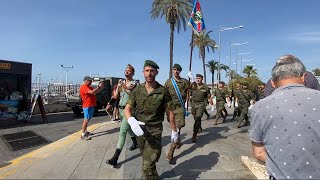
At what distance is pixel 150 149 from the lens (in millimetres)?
4238

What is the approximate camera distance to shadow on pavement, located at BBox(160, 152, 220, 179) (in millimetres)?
5148

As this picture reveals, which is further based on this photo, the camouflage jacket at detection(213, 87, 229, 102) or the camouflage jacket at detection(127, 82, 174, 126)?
the camouflage jacket at detection(213, 87, 229, 102)

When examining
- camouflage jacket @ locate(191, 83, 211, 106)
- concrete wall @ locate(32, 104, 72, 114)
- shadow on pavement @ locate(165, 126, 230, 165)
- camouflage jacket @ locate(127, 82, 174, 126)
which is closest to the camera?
camouflage jacket @ locate(127, 82, 174, 126)

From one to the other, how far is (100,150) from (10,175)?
192 cm

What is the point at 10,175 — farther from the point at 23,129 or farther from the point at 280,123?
the point at 23,129

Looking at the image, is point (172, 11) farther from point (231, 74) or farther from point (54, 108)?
point (231, 74)

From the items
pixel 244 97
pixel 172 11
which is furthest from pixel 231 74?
pixel 244 97

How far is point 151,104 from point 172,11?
2508 cm

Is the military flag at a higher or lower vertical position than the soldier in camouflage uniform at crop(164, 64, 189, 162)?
higher

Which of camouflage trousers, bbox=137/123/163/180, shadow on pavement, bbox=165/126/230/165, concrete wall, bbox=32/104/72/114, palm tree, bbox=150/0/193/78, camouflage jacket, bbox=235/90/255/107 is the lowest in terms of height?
concrete wall, bbox=32/104/72/114

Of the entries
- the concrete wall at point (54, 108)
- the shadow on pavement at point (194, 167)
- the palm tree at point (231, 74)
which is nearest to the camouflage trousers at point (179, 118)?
the shadow on pavement at point (194, 167)

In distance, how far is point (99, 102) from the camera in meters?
19.7

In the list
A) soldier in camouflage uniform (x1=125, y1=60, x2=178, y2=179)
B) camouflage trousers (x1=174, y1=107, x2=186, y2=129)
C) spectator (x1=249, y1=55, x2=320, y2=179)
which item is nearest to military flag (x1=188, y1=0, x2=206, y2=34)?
camouflage trousers (x1=174, y1=107, x2=186, y2=129)

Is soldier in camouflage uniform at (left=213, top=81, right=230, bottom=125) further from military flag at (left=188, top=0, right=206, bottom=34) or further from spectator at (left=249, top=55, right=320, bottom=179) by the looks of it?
spectator at (left=249, top=55, right=320, bottom=179)
